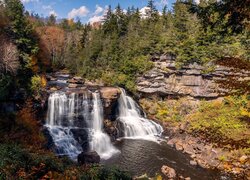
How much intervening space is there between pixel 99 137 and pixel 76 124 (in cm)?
352

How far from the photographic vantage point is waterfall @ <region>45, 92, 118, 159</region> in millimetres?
29000

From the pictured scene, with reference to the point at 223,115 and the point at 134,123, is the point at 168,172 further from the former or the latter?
the point at 223,115

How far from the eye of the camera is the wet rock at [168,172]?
2430cm

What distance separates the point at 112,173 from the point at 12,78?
801 inches

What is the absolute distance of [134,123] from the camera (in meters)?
36.8

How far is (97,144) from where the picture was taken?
3050 cm

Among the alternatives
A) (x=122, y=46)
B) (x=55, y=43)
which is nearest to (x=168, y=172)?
(x=122, y=46)

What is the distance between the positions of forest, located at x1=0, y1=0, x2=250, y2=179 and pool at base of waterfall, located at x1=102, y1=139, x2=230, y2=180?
7.23 meters

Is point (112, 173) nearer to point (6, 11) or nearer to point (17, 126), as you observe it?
point (17, 126)

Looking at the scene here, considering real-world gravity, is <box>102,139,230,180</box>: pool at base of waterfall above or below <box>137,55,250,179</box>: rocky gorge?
below

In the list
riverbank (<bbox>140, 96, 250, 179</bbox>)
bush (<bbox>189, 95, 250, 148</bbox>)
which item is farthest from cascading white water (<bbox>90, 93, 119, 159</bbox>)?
bush (<bbox>189, 95, 250, 148</bbox>)

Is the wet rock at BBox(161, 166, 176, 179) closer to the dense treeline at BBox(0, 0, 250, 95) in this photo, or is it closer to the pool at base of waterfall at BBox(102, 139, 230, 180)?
the pool at base of waterfall at BBox(102, 139, 230, 180)

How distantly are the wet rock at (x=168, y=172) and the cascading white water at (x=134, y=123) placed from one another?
9274mm

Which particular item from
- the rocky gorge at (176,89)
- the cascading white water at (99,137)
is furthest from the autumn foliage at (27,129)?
the rocky gorge at (176,89)
